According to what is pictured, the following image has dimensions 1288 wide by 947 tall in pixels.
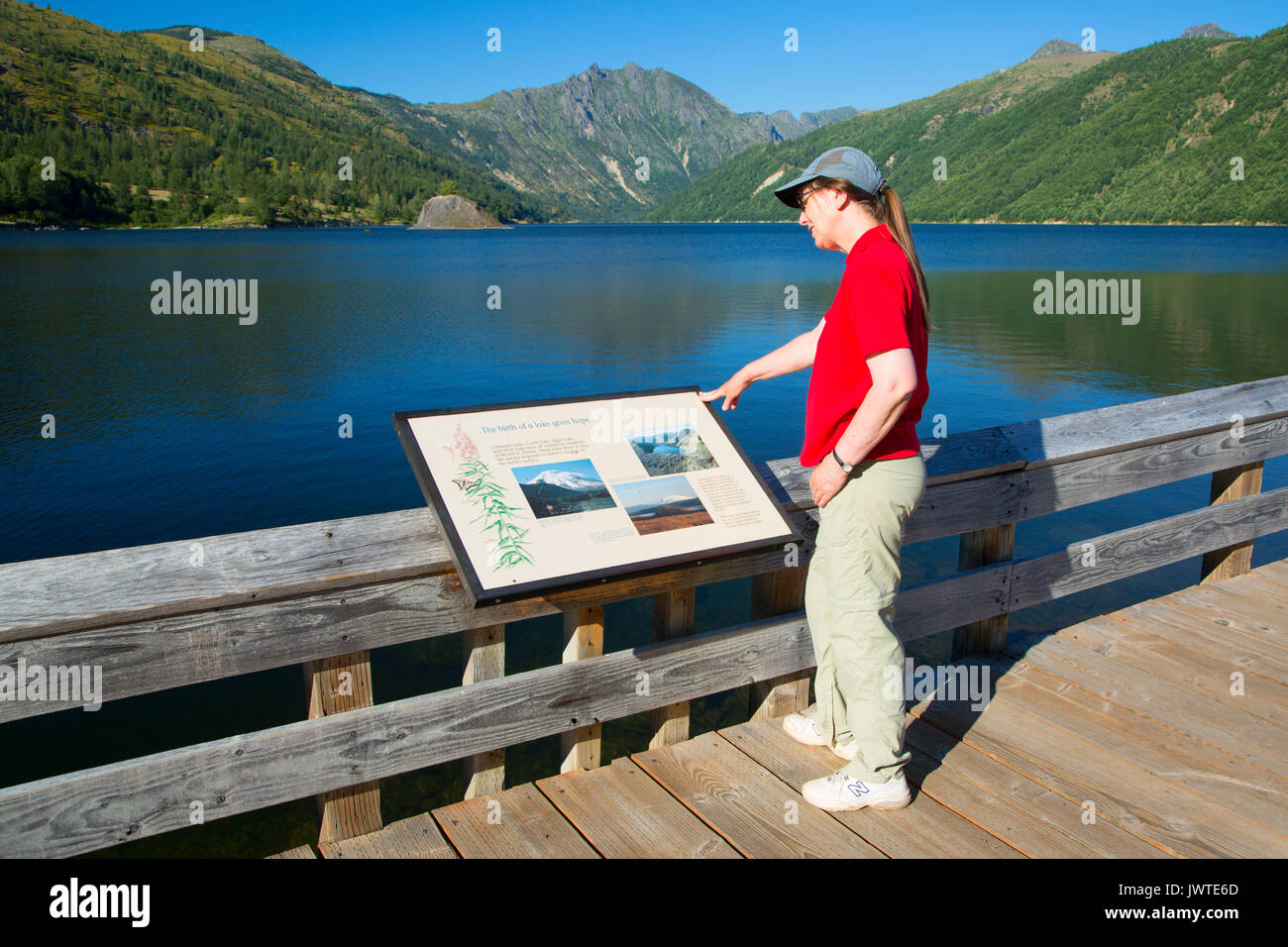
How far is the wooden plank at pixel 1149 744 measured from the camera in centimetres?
336

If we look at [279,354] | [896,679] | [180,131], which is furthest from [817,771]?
[180,131]

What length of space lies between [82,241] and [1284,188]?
144 metres

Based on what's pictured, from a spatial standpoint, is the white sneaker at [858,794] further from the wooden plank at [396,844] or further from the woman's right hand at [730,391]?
the woman's right hand at [730,391]

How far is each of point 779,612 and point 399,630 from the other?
1702 mm

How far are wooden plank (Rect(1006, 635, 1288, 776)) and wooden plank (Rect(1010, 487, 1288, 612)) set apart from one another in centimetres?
30

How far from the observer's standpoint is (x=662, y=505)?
305 centimetres

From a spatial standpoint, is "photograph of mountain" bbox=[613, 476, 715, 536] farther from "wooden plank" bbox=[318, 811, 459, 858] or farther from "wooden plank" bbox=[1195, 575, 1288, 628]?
"wooden plank" bbox=[1195, 575, 1288, 628]

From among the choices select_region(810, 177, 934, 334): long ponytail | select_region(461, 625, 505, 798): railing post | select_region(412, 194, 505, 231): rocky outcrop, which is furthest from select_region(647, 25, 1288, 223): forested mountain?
select_region(461, 625, 505, 798): railing post

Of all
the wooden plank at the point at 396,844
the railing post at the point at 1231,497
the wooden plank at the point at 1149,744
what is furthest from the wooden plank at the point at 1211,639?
the wooden plank at the point at 396,844

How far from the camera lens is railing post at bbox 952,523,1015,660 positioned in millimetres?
4328

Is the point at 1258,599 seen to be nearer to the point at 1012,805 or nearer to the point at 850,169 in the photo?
the point at 1012,805

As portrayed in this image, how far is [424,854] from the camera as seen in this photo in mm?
2945

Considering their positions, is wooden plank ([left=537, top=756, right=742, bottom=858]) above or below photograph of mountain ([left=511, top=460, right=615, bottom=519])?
below

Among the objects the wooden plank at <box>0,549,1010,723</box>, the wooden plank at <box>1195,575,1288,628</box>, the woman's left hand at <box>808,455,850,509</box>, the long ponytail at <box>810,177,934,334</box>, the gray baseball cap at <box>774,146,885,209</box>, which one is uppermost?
the gray baseball cap at <box>774,146,885,209</box>
